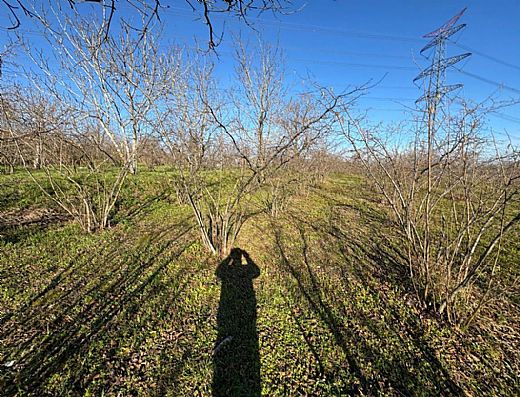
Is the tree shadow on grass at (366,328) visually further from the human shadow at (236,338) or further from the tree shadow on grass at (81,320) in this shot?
the tree shadow on grass at (81,320)

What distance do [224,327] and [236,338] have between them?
0.81ft

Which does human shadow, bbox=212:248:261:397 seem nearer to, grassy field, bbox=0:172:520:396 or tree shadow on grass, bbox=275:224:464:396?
grassy field, bbox=0:172:520:396

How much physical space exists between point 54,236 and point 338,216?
7641 millimetres

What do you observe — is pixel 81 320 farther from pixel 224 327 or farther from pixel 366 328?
pixel 366 328

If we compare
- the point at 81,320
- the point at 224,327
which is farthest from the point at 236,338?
the point at 81,320

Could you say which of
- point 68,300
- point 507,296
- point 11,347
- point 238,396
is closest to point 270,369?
point 238,396

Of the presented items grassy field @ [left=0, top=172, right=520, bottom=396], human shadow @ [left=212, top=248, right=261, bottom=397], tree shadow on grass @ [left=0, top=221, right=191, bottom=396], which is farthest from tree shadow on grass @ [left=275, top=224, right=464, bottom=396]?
tree shadow on grass @ [left=0, top=221, right=191, bottom=396]

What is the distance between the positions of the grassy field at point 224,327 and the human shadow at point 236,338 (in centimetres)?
1

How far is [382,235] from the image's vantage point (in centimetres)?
634

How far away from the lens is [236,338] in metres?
2.80

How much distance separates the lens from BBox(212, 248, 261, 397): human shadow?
88.9 inches

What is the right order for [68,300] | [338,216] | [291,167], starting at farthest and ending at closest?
[291,167]
[338,216]
[68,300]

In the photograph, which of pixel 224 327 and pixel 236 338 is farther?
pixel 224 327

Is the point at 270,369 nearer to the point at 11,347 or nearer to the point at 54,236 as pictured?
the point at 11,347
